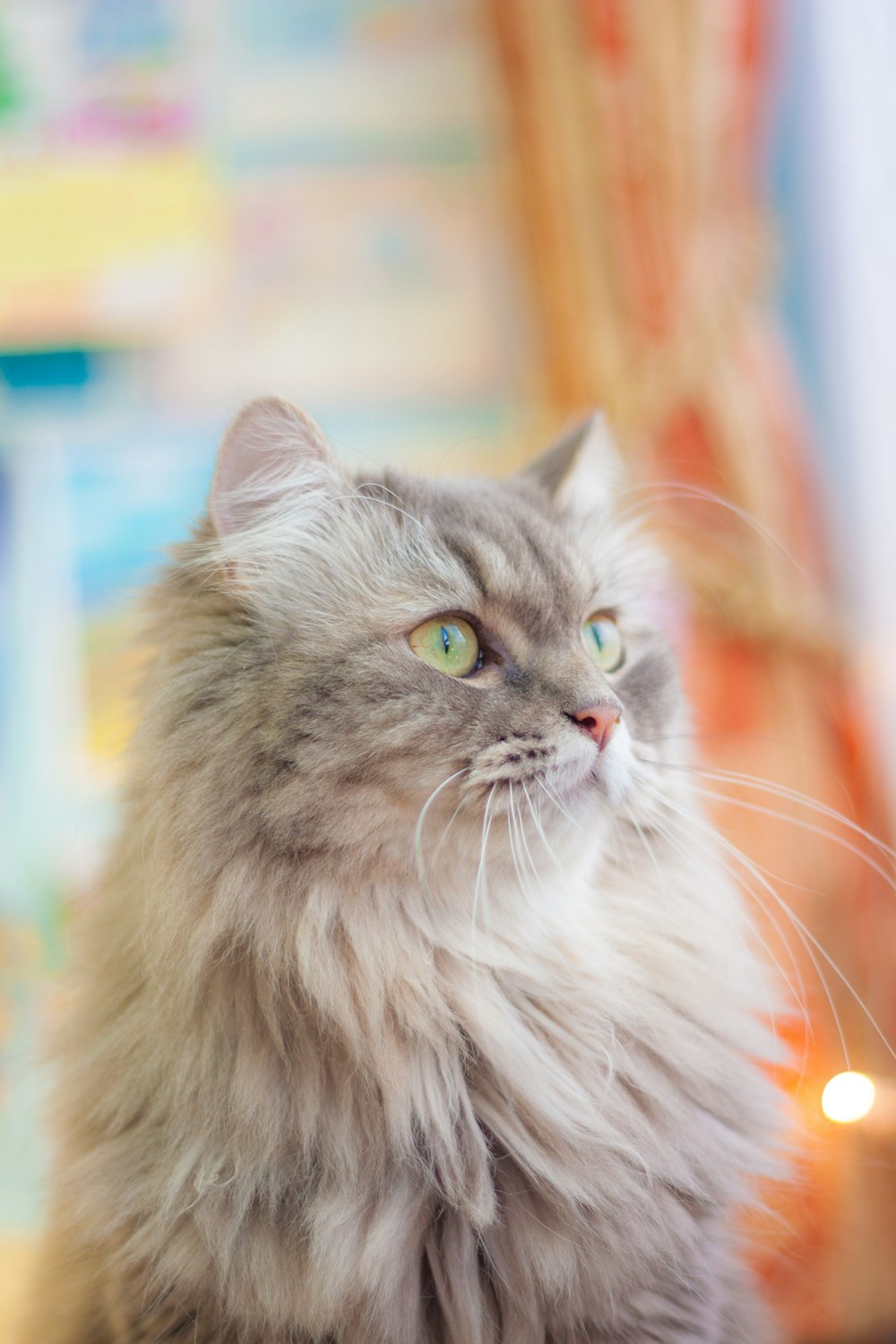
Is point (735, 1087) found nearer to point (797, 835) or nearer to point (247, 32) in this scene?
point (797, 835)

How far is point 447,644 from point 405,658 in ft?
0.20

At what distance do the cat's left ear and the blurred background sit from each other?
558 millimetres

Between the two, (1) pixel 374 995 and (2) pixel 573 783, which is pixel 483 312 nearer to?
(2) pixel 573 783

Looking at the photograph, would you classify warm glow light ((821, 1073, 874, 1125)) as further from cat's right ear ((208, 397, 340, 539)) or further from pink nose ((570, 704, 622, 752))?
cat's right ear ((208, 397, 340, 539))

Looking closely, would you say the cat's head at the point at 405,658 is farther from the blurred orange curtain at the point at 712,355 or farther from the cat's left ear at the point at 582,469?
the blurred orange curtain at the point at 712,355

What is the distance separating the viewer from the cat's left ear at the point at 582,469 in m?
1.29

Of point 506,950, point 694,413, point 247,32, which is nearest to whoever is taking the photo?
point 506,950

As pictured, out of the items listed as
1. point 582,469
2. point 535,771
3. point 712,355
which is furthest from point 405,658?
point 712,355

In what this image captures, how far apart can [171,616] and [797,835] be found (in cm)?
157

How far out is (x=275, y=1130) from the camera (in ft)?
2.95

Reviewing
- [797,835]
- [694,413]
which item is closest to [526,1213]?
[797,835]

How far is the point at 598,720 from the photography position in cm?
95

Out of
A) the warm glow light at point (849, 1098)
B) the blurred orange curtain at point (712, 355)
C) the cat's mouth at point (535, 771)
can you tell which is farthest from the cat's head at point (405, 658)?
the blurred orange curtain at point (712, 355)

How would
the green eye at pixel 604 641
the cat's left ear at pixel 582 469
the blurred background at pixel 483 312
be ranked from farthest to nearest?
the blurred background at pixel 483 312, the cat's left ear at pixel 582 469, the green eye at pixel 604 641
